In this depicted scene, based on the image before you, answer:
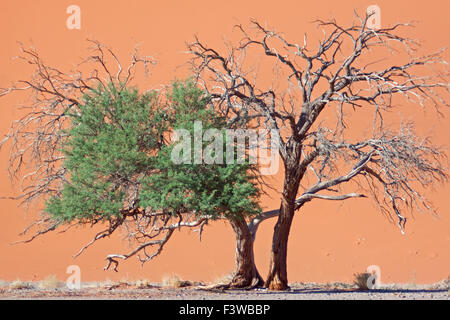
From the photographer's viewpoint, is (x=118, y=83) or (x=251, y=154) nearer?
(x=251, y=154)

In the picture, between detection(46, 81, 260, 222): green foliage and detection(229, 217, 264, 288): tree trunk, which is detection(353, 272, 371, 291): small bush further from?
detection(46, 81, 260, 222): green foliage

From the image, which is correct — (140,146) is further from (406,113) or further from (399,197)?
(406,113)

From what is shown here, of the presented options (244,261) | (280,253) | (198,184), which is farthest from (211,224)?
(198,184)

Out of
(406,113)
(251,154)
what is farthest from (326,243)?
(251,154)

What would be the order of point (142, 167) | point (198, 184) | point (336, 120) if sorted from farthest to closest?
1. point (336, 120)
2. point (142, 167)
3. point (198, 184)

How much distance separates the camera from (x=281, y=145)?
1858 cm

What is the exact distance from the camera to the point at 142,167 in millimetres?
17516

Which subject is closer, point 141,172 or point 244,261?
point 141,172

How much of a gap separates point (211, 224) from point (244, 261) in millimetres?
21122

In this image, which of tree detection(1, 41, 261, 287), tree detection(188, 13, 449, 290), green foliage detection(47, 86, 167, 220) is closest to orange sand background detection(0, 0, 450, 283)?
tree detection(188, 13, 449, 290)

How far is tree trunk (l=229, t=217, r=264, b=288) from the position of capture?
18.8m

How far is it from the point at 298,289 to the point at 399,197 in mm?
3687

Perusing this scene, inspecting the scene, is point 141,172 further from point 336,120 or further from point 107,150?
point 336,120

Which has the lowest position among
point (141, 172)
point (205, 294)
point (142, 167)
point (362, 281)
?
point (205, 294)
